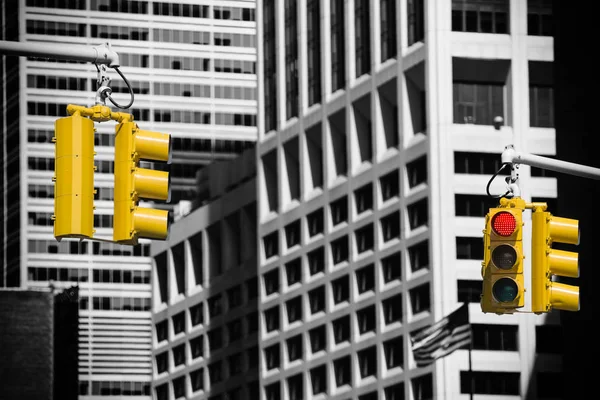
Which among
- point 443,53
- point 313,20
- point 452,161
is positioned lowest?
point 452,161

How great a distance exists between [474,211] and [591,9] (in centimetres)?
5757

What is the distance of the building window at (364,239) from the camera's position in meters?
126

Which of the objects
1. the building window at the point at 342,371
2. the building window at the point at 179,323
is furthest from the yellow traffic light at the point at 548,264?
the building window at the point at 179,323

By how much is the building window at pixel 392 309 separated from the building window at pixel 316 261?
11.6 metres

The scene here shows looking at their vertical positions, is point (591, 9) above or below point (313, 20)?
below

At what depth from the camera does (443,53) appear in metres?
118

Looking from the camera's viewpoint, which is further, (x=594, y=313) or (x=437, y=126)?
(x=437, y=126)

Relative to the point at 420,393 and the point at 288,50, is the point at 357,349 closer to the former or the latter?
the point at 420,393

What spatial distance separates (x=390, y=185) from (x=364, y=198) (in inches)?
179

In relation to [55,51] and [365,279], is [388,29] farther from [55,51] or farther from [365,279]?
[55,51]

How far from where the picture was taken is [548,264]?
20359mm

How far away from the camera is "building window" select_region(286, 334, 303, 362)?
13700cm

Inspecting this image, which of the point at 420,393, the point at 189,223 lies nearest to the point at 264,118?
the point at 189,223

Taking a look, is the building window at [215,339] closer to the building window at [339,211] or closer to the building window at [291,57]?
the building window at [291,57]
